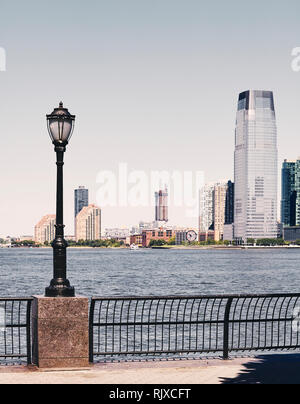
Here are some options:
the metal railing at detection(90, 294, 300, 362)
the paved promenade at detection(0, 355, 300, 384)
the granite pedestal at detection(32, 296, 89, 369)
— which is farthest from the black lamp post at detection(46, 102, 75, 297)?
the paved promenade at detection(0, 355, 300, 384)

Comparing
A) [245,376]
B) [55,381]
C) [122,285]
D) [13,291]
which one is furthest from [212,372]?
[122,285]

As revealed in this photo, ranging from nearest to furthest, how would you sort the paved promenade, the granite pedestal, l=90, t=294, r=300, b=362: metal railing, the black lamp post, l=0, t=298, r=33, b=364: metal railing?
the paved promenade → the granite pedestal → l=0, t=298, r=33, b=364: metal railing → the black lamp post → l=90, t=294, r=300, b=362: metal railing

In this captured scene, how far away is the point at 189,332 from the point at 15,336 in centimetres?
1703

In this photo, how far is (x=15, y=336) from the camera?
3644cm

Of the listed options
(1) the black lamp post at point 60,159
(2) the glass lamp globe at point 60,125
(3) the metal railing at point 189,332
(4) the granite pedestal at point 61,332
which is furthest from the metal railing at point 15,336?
(2) the glass lamp globe at point 60,125

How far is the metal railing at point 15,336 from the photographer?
51.1 feet

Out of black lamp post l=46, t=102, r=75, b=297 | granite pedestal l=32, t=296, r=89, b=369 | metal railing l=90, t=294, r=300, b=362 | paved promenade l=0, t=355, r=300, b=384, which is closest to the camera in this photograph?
paved promenade l=0, t=355, r=300, b=384

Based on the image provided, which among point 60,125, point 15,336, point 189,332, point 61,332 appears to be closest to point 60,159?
point 60,125

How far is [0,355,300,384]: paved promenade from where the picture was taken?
13766 mm

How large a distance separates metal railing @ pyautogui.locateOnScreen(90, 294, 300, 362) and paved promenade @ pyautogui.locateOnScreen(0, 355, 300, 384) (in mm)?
563

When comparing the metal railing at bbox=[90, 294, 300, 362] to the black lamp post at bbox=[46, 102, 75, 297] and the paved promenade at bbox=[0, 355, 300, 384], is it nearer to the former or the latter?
the paved promenade at bbox=[0, 355, 300, 384]
